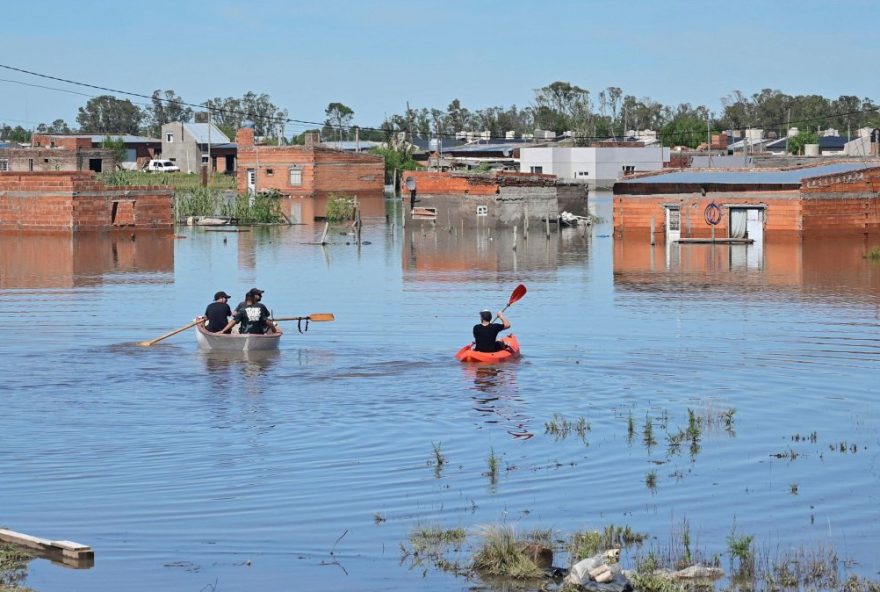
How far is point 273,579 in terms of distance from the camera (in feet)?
40.6

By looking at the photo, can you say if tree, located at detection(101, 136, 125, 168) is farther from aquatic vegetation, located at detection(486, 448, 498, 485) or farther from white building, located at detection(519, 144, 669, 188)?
aquatic vegetation, located at detection(486, 448, 498, 485)

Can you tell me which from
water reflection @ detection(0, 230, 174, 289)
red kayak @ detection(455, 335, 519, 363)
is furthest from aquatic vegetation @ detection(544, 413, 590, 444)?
water reflection @ detection(0, 230, 174, 289)

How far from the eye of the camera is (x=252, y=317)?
91.7ft

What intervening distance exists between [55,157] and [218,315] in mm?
96399

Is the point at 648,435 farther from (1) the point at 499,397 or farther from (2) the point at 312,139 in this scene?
(2) the point at 312,139

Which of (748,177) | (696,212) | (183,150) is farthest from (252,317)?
(183,150)

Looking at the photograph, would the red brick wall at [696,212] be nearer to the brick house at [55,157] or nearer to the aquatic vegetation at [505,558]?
the aquatic vegetation at [505,558]

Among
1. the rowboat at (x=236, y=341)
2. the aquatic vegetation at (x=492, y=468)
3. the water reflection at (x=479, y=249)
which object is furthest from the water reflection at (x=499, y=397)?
the water reflection at (x=479, y=249)

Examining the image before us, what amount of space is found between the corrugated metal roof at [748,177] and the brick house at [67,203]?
26579 millimetres

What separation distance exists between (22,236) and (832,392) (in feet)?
175

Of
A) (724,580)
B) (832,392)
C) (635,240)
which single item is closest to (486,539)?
(724,580)

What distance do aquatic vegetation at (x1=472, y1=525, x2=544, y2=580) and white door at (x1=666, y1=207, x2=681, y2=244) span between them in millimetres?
56152

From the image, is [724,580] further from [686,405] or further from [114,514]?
[686,405]

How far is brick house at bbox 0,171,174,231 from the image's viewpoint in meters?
68.2
